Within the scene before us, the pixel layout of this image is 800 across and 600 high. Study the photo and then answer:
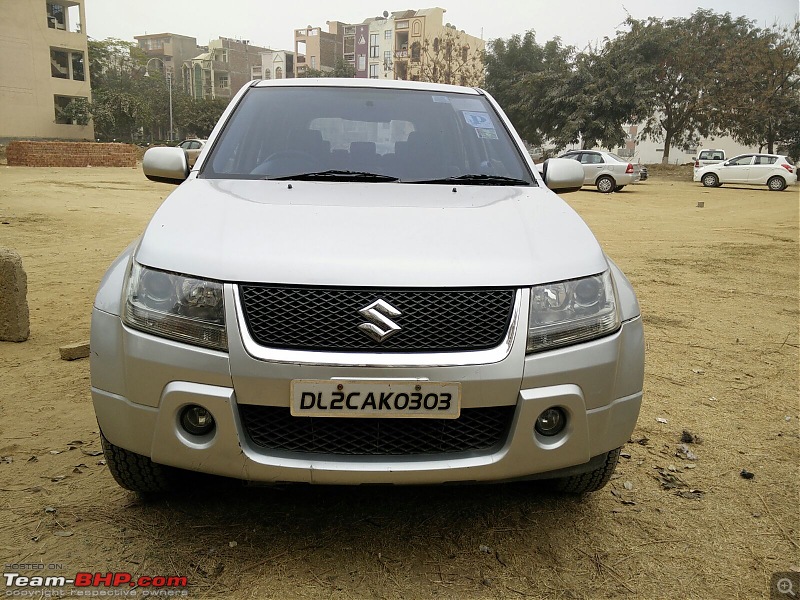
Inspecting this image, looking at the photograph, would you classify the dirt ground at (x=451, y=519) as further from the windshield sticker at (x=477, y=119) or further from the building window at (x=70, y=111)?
the building window at (x=70, y=111)

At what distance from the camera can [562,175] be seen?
11.5ft

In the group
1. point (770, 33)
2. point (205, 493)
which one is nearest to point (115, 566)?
point (205, 493)

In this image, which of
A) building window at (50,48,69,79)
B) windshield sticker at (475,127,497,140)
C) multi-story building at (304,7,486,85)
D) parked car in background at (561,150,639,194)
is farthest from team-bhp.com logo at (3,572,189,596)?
multi-story building at (304,7,486,85)

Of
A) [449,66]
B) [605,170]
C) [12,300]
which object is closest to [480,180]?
[12,300]

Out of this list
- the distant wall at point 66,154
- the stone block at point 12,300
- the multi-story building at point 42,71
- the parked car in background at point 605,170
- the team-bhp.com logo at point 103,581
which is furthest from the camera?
the multi-story building at point 42,71

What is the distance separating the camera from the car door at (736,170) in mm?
28016

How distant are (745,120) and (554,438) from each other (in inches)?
1623

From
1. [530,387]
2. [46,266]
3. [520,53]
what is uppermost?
[520,53]

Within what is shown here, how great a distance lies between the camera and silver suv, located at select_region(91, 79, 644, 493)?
6.79 feet

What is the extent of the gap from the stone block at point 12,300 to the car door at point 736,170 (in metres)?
28.6

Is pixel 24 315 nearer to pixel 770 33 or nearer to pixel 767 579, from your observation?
pixel 767 579

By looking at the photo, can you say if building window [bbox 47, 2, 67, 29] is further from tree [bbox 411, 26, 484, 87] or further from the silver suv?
the silver suv

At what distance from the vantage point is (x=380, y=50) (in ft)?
314

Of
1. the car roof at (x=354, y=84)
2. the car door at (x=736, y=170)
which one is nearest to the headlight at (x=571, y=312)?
the car roof at (x=354, y=84)
